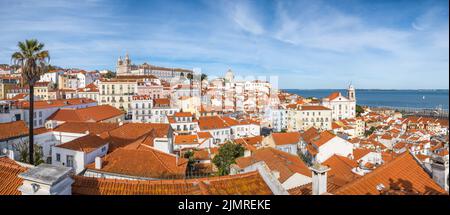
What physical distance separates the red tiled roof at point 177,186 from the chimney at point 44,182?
55 centimetres

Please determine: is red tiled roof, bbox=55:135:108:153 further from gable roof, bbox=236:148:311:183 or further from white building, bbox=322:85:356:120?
white building, bbox=322:85:356:120

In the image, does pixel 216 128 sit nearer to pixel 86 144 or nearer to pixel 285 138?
pixel 285 138

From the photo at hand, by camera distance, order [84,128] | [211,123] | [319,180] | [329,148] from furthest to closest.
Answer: [211,123]
[329,148]
[84,128]
[319,180]

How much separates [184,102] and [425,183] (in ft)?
120

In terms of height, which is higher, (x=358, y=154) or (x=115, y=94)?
(x=115, y=94)

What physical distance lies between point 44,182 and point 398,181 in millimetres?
5300

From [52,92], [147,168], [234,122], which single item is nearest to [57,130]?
[147,168]

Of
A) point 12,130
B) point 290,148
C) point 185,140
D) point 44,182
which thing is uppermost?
point 44,182

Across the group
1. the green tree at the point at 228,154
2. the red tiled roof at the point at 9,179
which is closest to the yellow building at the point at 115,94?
the green tree at the point at 228,154

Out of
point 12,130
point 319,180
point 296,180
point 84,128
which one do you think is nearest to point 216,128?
point 84,128

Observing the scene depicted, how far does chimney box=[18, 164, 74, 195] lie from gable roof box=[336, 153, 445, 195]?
13.0 ft

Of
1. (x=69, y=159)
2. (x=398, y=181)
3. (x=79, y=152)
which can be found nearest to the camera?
(x=398, y=181)

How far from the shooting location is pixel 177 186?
4434mm
